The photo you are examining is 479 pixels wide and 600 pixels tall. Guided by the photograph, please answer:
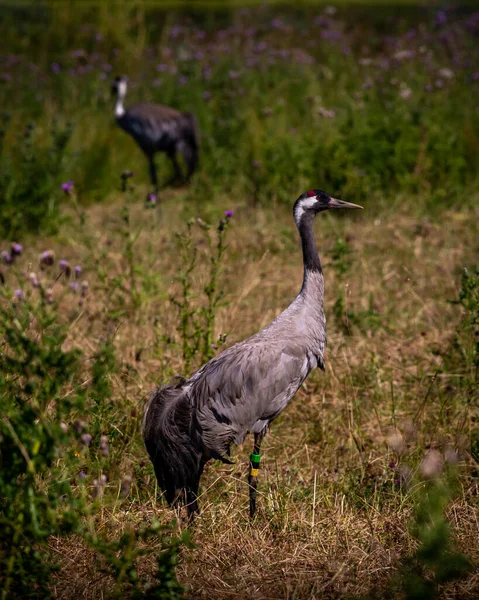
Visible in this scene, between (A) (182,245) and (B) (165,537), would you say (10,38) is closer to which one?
(A) (182,245)

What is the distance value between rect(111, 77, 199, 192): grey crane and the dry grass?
1.19 m

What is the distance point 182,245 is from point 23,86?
227 inches

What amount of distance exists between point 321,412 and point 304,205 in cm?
103

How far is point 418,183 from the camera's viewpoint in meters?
6.86

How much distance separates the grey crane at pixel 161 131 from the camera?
7.64 meters

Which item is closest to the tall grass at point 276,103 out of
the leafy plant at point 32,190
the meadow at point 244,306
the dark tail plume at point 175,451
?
the meadow at point 244,306

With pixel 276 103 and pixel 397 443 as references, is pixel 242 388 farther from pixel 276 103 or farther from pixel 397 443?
pixel 276 103

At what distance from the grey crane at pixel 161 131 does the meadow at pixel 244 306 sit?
0.74 feet

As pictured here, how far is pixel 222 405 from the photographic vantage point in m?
3.23

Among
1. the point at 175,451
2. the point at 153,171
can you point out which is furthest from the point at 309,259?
the point at 153,171

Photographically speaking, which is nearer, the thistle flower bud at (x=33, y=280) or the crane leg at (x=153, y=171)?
the thistle flower bud at (x=33, y=280)

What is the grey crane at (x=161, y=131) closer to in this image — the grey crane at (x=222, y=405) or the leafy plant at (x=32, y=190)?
the leafy plant at (x=32, y=190)

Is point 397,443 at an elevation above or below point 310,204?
below

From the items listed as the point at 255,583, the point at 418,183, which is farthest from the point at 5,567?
the point at 418,183
